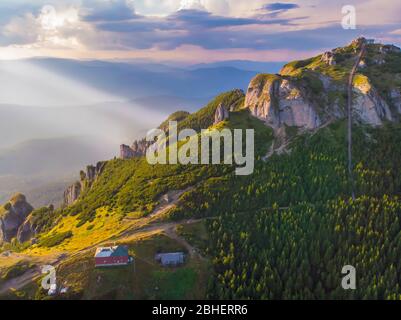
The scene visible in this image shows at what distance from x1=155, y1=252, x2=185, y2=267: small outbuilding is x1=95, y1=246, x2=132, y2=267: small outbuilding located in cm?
896

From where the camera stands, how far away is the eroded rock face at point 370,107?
17525 cm

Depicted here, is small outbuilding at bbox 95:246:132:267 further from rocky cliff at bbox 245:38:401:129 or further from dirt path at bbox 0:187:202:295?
rocky cliff at bbox 245:38:401:129

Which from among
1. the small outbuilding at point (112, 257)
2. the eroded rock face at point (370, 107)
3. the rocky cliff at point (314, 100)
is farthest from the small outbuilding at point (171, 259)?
the eroded rock face at point (370, 107)

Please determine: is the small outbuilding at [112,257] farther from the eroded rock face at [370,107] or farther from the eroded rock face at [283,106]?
the eroded rock face at [370,107]

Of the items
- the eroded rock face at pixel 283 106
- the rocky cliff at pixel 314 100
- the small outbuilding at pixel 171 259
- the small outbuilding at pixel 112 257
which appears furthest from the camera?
the rocky cliff at pixel 314 100

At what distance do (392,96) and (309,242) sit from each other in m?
106

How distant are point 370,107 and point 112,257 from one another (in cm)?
12875

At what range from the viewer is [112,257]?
343 feet

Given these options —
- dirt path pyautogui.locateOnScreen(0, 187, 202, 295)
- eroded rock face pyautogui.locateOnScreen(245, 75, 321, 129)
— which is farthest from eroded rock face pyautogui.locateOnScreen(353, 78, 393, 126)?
dirt path pyautogui.locateOnScreen(0, 187, 202, 295)

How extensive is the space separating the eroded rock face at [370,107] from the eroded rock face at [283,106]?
20005 mm

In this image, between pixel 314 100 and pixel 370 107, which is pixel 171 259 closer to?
pixel 314 100

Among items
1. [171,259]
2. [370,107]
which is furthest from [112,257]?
[370,107]

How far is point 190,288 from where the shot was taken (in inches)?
4031
